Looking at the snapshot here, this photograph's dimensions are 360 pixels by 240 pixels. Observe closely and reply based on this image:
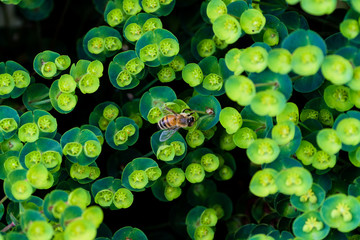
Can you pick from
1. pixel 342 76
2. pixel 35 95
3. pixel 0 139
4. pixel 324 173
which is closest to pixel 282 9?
pixel 342 76

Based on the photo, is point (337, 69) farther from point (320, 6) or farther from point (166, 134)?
point (166, 134)

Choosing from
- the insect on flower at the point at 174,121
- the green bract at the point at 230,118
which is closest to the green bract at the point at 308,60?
the green bract at the point at 230,118

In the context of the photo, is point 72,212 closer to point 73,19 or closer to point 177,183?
point 177,183

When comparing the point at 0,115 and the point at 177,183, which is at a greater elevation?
the point at 0,115

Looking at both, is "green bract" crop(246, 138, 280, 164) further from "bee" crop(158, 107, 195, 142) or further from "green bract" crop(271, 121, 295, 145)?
"bee" crop(158, 107, 195, 142)

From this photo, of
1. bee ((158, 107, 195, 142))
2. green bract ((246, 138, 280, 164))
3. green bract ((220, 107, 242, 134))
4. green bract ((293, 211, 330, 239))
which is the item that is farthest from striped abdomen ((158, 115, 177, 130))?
green bract ((293, 211, 330, 239))

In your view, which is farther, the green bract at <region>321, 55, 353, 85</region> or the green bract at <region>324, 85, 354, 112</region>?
the green bract at <region>324, 85, 354, 112</region>

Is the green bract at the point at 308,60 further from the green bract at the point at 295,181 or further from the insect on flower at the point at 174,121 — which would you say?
the insect on flower at the point at 174,121
